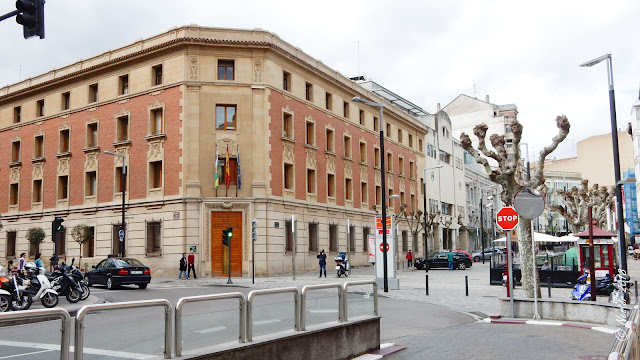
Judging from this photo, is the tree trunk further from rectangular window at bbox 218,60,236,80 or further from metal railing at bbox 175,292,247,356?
rectangular window at bbox 218,60,236,80

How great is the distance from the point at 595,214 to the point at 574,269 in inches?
824

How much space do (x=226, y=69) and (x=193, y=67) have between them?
2037mm

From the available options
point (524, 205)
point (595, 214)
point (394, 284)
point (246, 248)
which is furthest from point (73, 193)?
point (595, 214)

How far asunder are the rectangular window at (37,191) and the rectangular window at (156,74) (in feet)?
43.8

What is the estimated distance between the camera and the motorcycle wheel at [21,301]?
56.2ft

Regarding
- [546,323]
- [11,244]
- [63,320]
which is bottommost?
[546,323]

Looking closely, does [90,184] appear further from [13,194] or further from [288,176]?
[288,176]

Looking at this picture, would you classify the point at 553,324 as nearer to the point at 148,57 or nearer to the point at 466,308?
the point at 466,308

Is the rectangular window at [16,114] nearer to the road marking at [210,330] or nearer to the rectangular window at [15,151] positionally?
the rectangular window at [15,151]

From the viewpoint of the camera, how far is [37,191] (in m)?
43.5

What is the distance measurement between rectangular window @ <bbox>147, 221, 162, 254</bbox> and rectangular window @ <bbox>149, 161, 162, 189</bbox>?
7.50 feet

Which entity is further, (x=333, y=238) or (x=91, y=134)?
(x=333, y=238)

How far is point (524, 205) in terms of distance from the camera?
555 inches

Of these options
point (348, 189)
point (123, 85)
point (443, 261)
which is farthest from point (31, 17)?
point (443, 261)
